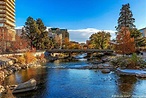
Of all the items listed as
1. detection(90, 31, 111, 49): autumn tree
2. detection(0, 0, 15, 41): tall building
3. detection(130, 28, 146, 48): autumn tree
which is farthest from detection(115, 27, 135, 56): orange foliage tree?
detection(0, 0, 15, 41): tall building

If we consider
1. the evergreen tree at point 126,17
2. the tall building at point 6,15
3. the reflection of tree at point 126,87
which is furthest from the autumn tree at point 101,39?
the reflection of tree at point 126,87

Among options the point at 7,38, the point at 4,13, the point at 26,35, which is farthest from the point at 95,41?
the point at 4,13

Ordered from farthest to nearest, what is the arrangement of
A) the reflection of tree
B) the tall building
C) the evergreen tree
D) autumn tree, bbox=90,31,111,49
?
1. the tall building
2. autumn tree, bbox=90,31,111,49
3. the evergreen tree
4. the reflection of tree

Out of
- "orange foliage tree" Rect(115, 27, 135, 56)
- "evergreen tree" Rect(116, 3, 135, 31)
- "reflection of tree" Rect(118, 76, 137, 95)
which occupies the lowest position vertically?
"reflection of tree" Rect(118, 76, 137, 95)

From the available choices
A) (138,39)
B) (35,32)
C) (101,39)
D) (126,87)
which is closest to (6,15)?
(35,32)

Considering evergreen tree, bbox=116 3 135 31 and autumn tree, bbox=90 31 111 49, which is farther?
autumn tree, bbox=90 31 111 49

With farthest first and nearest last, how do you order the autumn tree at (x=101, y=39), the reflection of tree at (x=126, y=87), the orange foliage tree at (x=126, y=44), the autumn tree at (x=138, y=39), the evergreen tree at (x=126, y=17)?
the autumn tree at (x=101, y=39) → the evergreen tree at (x=126, y=17) → the autumn tree at (x=138, y=39) → the orange foliage tree at (x=126, y=44) → the reflection of tree at (x=126, y=87)

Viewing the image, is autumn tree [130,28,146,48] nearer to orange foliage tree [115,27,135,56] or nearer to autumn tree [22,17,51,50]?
orange foliage tree [115,27,135,56]

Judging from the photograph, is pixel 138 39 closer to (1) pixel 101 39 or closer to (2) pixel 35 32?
(1) pixel 101 39

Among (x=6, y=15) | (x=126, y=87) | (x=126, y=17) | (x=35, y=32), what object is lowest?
(x=126, y=87)

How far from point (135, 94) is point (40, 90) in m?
11.2

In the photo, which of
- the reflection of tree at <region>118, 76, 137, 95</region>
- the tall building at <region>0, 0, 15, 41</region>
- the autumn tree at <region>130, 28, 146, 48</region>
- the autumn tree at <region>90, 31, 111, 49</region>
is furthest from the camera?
the tall building at <region>0, 0, 15, 41</region>

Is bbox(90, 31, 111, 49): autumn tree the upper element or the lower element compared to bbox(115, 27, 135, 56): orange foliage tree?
upper

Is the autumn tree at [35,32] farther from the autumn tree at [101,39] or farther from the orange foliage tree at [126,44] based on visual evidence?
the orange foliage tree at [126,44]
